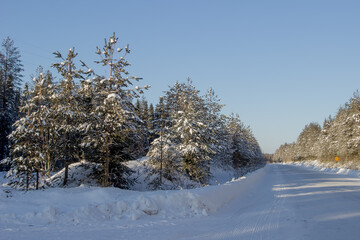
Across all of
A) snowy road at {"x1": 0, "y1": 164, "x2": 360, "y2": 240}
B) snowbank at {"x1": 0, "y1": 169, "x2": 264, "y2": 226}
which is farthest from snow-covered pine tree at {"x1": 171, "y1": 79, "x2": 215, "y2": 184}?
snowy road at {"x1": 0, "y1": 164, "x2": 360, "y2": 240}

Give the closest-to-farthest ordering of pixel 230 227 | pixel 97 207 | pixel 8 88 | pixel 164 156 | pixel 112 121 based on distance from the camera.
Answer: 1. pixel 230 227
2. pixel 97 207
3. pixel 112 121
4. pixel 164 156
5. pixel 8 88

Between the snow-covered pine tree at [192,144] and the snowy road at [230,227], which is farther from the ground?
the snow-covered pine tree at [192,144]

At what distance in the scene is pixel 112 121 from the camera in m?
13.7

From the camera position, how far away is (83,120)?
49.0 feet

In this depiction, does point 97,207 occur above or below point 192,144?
below

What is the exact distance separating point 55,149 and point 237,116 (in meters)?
38.0

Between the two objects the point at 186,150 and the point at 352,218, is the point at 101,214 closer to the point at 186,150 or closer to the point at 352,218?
the point at 352,218

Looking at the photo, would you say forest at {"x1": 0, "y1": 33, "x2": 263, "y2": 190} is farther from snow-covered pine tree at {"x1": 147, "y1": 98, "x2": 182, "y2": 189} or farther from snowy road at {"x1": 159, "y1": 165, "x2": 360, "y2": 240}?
snowy road at {"x1": 159, "y1": 165, "x2": 360, "y2": 240}

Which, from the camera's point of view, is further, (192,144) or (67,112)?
(192,144)

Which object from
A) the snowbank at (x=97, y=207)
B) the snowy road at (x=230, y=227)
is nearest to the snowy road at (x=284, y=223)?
the snowy road at (x=230, y=227)

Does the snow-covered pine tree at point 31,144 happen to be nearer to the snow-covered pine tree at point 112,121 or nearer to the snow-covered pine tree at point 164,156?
the snow-covered pine tree at point 112,121

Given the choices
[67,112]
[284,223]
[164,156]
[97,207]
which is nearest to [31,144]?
[67,112]

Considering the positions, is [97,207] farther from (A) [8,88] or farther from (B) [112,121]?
(A) [8,88]

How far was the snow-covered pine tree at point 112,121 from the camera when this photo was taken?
13547mm
